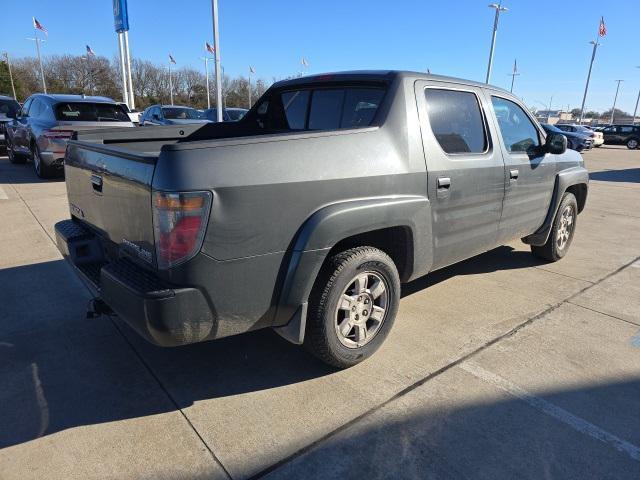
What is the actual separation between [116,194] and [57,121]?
789cm

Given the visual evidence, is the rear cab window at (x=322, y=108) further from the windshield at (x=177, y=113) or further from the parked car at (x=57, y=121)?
the windshield at (x=177, y=113)

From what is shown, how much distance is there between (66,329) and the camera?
11.4ft

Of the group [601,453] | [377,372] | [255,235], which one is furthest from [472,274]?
[255,235]

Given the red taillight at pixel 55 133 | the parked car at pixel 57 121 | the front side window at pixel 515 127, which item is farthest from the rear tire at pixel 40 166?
the front side window at pixel 515 127

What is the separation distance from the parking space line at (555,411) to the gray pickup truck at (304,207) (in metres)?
0.67

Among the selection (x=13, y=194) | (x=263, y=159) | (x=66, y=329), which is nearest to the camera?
(x=263, y=159)

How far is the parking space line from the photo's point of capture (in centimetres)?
239

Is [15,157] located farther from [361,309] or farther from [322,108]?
[361,309]

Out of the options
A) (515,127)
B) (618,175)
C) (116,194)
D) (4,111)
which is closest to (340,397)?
(116,194)

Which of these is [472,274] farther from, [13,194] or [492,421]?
[13,194]

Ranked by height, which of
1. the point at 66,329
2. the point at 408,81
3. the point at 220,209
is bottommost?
the point at 66,329

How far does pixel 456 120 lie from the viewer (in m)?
3.54

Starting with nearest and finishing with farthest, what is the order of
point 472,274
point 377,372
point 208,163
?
point 208,163
point 377,372
point 472,274

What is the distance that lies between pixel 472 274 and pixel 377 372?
2299 mm
